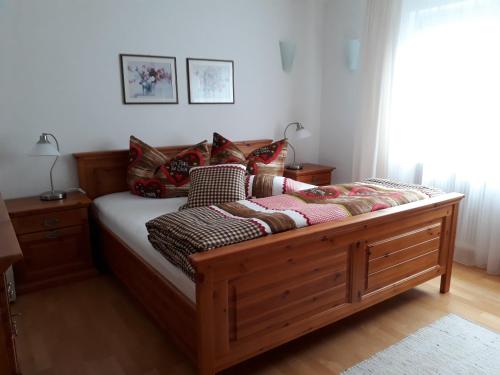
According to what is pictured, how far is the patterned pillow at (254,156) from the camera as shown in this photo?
3.29 metres

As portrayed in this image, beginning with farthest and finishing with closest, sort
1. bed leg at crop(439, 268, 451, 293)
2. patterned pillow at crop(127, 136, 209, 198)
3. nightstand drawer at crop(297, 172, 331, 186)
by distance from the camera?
nightstand drawer at crop(297, 172, 331, 186) → patterned pillow at crop(127, 136, 209, 198) → bed leg at crop(439, 268, 451, 293)

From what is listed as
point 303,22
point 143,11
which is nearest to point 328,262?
point 143,11

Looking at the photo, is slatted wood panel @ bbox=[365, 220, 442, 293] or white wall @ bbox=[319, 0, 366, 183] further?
white wall @ bbox=[319, 0, 366, 183]

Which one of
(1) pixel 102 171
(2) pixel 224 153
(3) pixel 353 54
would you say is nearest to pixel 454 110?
(3) pixel 353 54

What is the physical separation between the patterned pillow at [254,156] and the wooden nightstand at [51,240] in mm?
1119

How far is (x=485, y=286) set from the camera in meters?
2.76

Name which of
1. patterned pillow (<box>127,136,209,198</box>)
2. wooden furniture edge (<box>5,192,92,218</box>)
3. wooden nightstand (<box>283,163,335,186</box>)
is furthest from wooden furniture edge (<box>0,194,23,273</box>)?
wooden nightstand (<box>283,163,335,186</box>)

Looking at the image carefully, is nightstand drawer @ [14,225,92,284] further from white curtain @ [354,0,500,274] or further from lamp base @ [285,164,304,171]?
A: white curtain @ [354,0,500,274]

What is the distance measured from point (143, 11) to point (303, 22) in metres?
1.72

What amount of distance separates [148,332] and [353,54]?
10.3 feet

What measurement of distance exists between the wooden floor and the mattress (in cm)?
43

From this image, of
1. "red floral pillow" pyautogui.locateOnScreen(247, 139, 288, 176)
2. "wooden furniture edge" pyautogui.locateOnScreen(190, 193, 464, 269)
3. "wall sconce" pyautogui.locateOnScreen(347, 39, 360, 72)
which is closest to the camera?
"wooden furniture edge" pyautogui.locateOnScreen(190, 193, 464, 269)

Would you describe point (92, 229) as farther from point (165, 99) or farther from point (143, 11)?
point (143, 11)

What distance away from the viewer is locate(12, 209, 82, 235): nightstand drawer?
2.62 metres
